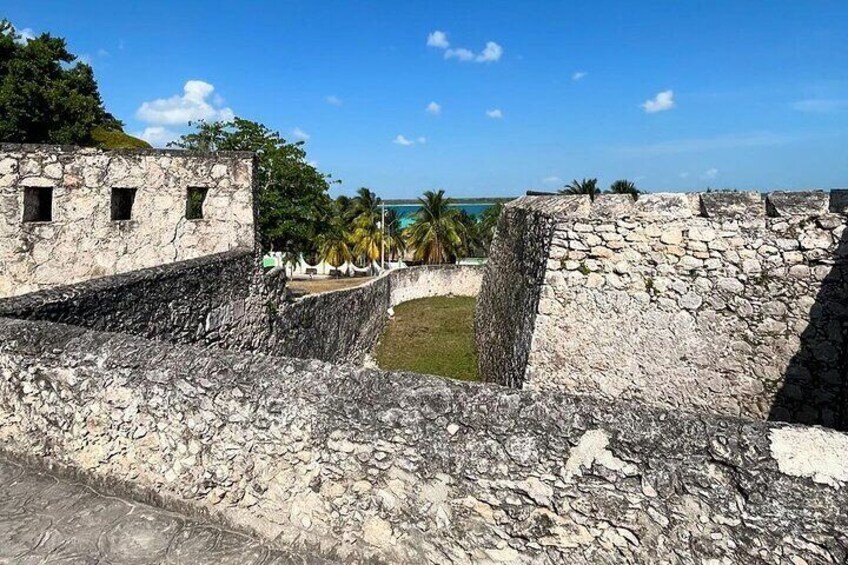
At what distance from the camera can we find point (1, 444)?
3.61 m

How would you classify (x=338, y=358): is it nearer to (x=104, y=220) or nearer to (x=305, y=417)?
(x=104, y=220)

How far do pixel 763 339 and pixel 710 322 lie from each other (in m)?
0.54

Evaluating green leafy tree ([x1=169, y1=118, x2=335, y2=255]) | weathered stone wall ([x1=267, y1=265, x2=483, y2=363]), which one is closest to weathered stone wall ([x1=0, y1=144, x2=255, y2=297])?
weathered stone wall ([x1=267, y1=265, x2=483, y2=363])

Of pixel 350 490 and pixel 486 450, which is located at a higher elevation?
pixel 486 450

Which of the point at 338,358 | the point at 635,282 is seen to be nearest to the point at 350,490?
the point at 635,282

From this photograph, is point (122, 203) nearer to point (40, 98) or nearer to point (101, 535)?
point (101, 535)

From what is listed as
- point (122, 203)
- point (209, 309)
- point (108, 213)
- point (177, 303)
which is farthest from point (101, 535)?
point (122, 203)

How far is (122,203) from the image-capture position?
807 centimetres

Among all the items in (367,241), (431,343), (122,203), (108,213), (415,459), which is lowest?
(431,343)

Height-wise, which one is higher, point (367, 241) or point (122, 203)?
point (122, 203)

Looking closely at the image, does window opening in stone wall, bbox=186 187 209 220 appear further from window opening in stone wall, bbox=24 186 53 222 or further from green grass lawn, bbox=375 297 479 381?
green grass lawn, bbox=375 297 479 381

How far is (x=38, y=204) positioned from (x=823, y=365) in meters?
10.3

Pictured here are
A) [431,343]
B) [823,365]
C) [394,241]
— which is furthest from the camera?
[394,241]

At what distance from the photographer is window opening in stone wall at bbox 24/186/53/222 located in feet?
24.5
